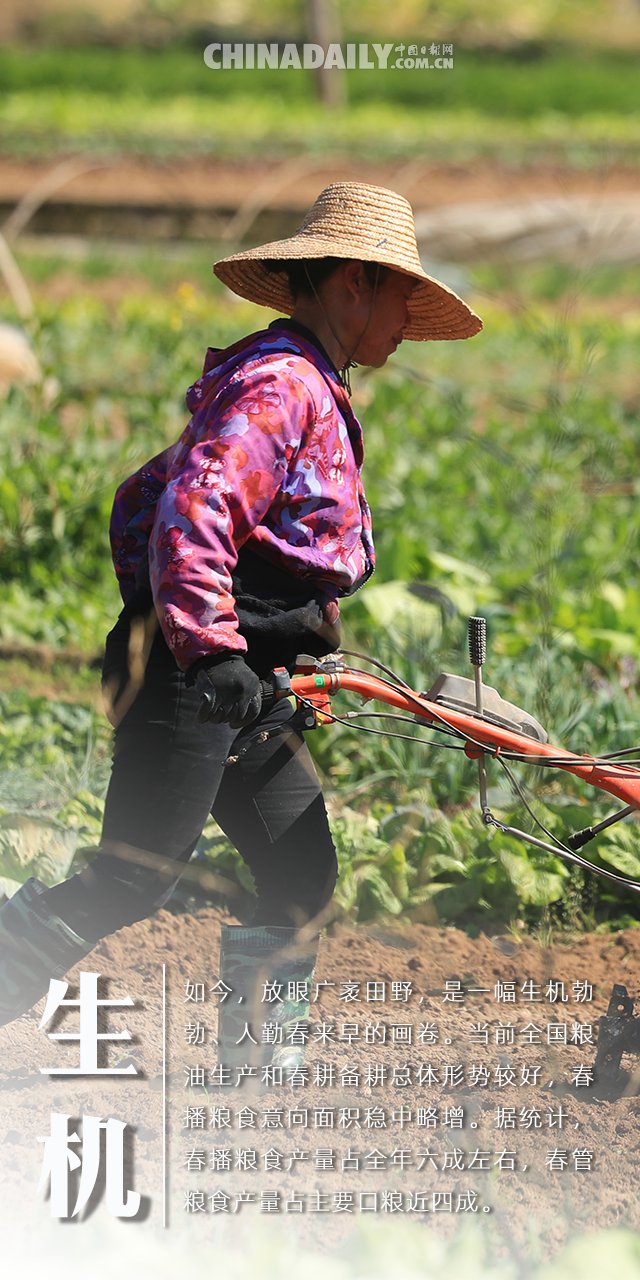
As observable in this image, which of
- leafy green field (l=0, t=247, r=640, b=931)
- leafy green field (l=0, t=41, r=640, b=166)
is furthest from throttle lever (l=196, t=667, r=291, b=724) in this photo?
leafy green field (l=0, t=41, r=640, b=166)

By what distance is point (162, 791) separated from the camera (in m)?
2.32

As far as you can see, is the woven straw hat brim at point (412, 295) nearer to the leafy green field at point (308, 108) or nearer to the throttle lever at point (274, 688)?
the throttle lever at point (274, 688)

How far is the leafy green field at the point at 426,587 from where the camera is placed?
125 inches

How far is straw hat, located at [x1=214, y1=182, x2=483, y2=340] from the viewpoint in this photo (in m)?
2.22

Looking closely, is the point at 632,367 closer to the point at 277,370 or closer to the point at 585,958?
the point at 585,958

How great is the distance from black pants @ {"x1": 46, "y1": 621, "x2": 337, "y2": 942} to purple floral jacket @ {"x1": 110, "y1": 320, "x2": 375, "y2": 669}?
21cm

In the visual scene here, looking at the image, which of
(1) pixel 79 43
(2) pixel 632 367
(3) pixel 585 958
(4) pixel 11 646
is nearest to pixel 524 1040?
(3) pixel 585 958

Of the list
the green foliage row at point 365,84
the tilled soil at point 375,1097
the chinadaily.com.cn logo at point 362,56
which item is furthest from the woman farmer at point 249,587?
the green foliage row at point 365,84

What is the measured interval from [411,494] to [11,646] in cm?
179

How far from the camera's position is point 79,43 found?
27.0 m

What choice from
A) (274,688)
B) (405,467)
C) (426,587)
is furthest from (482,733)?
(405,467)

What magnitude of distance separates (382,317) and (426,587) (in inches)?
66.3

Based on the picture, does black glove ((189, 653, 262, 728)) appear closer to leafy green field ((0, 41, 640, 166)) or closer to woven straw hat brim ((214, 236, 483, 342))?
woven straw hat brim ((214, 236, 483, 342))

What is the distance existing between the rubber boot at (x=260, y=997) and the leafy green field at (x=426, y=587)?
52 centimetres
